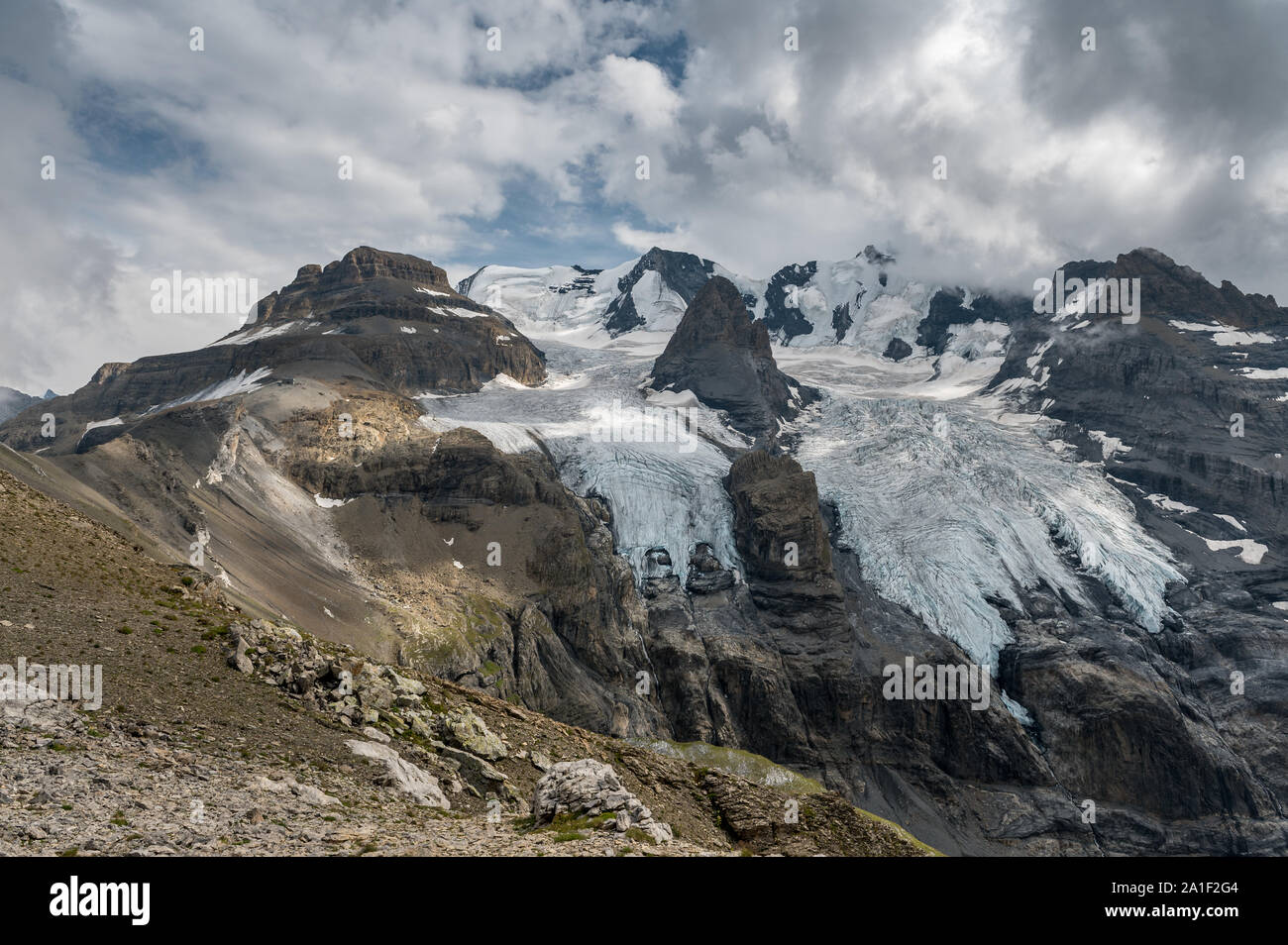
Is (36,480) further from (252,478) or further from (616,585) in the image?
(616,585)

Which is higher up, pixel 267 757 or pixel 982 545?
pixel 267 757

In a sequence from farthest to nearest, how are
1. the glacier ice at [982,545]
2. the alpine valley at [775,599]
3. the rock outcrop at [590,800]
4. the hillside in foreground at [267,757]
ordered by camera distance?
the glacier ice at [982,545] < the alpine valley at [775,599] < the rock outcrop at [590,800] < the hillside in foreground at [267,757]

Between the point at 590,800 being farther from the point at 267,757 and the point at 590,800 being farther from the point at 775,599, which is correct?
the point at 775,599

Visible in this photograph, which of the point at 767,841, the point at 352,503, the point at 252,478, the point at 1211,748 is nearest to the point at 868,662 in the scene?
the point at 1211,748

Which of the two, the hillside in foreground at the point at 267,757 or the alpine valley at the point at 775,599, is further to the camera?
the alpine valley at the point at 775,599

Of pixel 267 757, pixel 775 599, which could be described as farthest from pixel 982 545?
pixel 267 757

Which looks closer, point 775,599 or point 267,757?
point 267,757

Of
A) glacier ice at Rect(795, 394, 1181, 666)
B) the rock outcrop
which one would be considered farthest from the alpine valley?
the rock outcrop

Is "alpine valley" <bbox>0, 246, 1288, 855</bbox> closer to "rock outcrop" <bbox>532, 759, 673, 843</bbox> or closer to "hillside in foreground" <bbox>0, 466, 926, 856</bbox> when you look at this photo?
"hillside in foreground" <bbox>0, 466, 926, 856</bbox>

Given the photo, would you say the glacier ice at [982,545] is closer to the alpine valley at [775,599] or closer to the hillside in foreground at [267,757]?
the alpine valley at [775,599]

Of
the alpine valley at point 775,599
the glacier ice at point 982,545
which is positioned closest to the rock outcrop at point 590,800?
the alpine valley at point 775,599
